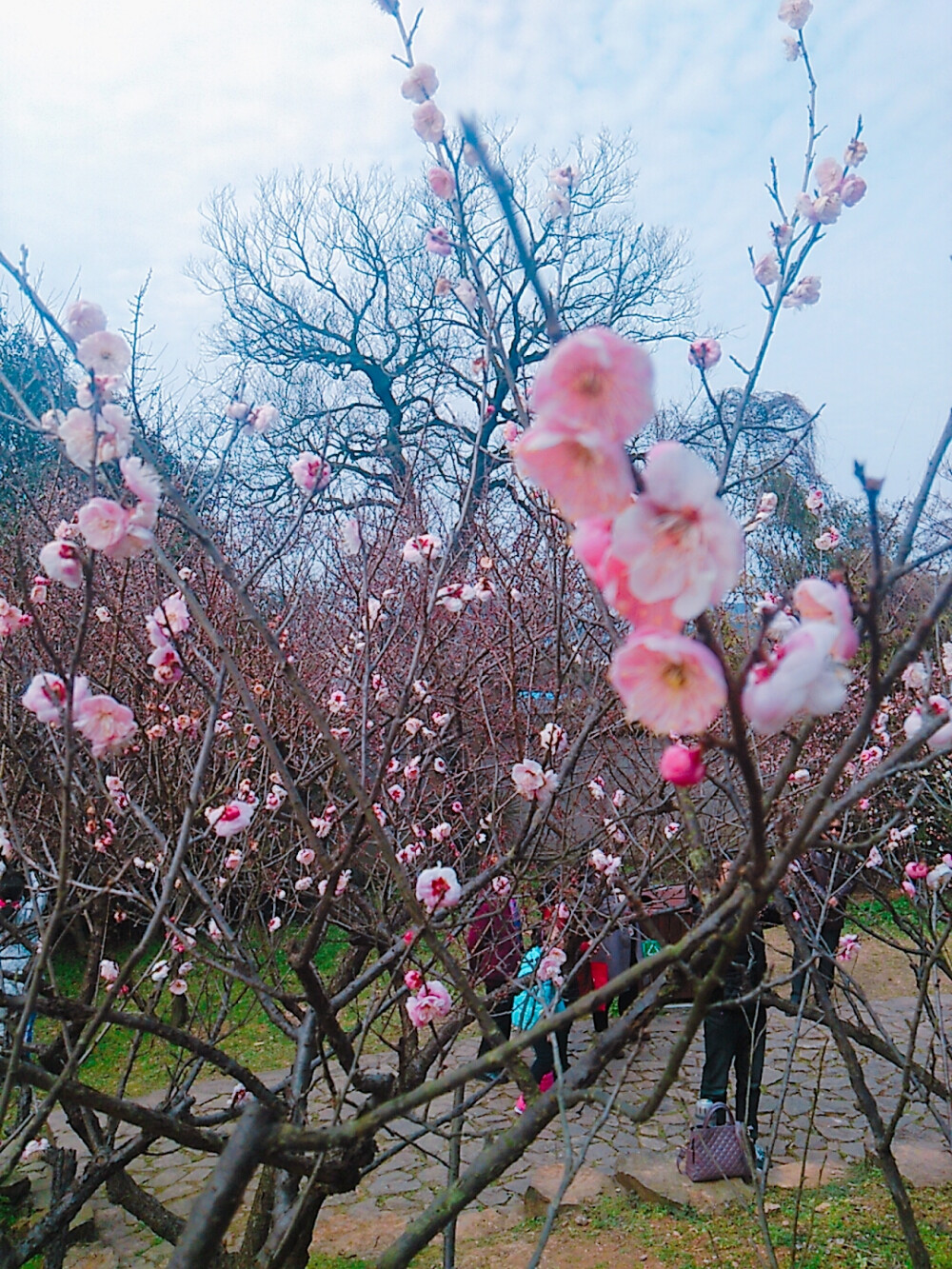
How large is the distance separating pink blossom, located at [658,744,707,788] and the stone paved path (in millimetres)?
3778

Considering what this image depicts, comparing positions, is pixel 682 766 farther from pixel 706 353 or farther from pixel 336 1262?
pixel 336 1262

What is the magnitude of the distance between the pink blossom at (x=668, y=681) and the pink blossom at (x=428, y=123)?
6.89 ft

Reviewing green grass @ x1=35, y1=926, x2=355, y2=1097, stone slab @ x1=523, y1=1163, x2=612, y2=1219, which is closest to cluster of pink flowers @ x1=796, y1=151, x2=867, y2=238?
stone slab @ x1=523, y1=1163, x2=612, y2=1219

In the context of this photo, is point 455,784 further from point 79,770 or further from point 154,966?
point 79,770

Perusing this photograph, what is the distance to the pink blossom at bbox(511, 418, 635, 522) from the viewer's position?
72 centimetres

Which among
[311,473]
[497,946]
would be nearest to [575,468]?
[311,473]

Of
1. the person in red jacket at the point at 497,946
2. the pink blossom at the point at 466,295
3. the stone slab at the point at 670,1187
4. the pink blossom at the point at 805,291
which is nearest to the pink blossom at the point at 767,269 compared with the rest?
the pink blossom at the point at 805,291

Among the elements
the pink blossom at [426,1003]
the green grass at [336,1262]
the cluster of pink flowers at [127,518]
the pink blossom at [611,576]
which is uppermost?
the cluster of pink flowers at [127,518]

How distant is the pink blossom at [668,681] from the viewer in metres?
0.73

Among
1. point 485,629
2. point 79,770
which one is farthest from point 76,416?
point 485,629

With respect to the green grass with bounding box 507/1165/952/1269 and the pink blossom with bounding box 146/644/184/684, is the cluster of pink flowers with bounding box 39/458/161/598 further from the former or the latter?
the green grass with bounding box 507/1165/952/1269

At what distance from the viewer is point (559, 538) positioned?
13.3 ft

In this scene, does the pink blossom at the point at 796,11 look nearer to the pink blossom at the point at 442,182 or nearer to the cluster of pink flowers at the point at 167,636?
the pink blossom at the point at 442,182

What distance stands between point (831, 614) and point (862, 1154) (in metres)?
5.60
